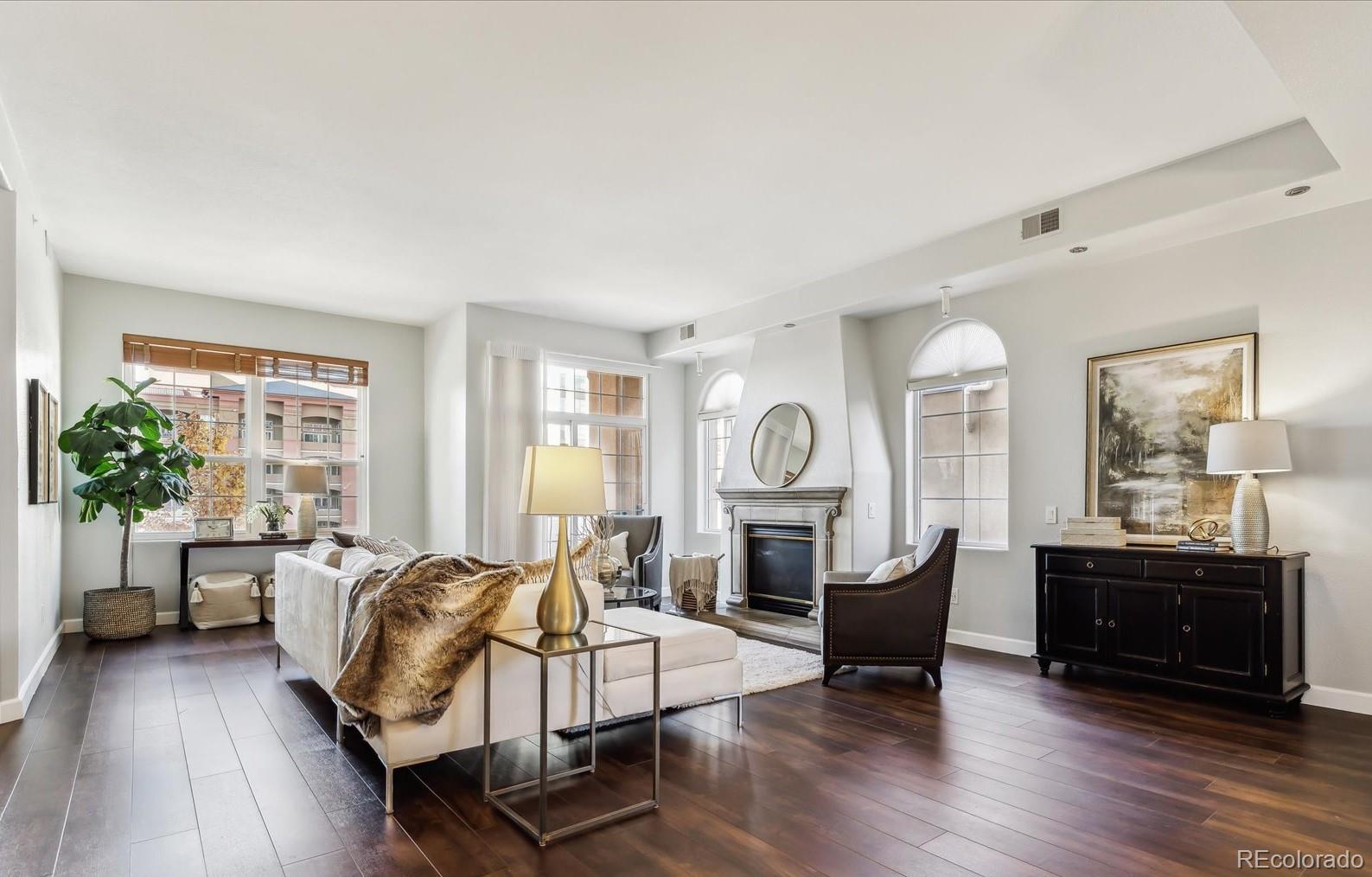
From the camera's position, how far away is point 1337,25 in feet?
7.76

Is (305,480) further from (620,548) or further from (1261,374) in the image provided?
(1261,374)

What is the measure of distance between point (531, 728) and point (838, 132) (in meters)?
2.95

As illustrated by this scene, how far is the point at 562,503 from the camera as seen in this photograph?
2777 millimetres

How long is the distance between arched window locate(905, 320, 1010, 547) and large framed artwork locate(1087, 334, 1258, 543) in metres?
0.67

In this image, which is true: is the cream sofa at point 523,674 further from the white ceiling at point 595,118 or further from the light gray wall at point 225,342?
the light gray wall at point 225,342

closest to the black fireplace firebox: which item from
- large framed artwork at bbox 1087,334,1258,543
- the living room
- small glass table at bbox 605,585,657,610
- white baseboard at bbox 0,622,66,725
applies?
the living room

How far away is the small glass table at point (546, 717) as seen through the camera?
94.3 inches

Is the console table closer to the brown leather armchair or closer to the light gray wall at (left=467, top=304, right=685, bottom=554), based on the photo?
the light gray wall at (left=467, top=304, right=685, bottom=554)

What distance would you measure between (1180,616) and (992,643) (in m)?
1.44

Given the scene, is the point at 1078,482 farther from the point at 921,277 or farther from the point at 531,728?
the point at 531,728

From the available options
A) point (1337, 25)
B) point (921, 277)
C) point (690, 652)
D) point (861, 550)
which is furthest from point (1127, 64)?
point (861, 550)

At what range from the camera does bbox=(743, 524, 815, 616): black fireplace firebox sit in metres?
6.20

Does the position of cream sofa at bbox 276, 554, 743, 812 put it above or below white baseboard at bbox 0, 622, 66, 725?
above

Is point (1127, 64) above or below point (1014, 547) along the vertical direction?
above
